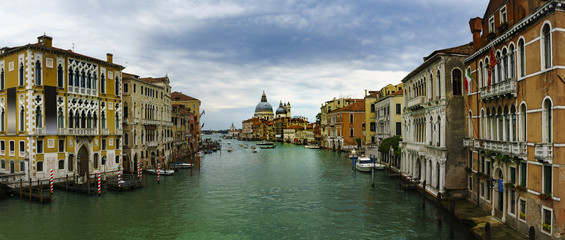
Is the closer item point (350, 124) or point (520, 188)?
point (520, 188)

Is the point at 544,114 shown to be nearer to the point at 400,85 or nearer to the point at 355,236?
the point at 355,236

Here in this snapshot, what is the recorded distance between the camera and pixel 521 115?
12.7 metres

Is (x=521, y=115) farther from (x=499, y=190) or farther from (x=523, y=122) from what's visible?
(x=499, y=190)

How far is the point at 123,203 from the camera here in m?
21.8

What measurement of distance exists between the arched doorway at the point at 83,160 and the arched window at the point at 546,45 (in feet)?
95.4

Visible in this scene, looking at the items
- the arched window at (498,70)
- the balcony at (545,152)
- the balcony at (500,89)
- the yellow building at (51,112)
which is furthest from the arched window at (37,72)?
the balcony at (545,152)

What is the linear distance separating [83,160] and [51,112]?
4.63m

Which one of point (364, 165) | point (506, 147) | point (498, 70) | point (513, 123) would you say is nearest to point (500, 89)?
point (498, 70)

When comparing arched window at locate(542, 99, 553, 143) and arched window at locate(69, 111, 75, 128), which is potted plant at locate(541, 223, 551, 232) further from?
arched window at locate(69, 111, 75, 128)

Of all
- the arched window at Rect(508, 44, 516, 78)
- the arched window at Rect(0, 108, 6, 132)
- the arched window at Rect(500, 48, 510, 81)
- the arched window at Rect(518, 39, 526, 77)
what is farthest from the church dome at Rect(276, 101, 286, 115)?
the arched window at Rect(518, 39, 526, 77)

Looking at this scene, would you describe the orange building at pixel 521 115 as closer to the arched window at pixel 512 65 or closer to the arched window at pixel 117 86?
the arched window at pixel 512 65

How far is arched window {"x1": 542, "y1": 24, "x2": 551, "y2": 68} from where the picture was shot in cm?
1089

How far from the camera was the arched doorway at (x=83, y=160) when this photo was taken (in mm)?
26987

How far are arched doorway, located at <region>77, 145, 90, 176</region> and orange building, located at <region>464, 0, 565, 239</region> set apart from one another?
26.9 meters
